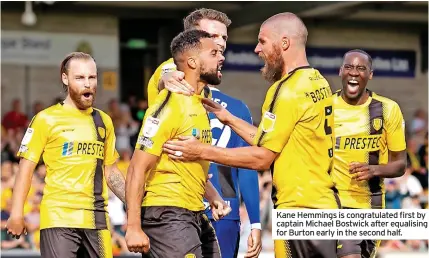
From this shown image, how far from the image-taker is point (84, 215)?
23.0 feet

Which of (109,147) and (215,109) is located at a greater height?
(215,109)

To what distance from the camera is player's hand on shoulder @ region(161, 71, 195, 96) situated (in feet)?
20.2

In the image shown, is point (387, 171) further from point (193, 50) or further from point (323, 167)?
point (193, 50)

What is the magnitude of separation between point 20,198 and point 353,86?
3.17 meters

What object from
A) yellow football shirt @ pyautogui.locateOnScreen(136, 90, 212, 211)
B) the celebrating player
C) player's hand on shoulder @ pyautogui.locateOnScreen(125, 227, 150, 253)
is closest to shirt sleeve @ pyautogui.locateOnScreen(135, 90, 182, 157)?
yellow football shirt @ pyautogui.locateOnScreen(136, 90, 212, 211)

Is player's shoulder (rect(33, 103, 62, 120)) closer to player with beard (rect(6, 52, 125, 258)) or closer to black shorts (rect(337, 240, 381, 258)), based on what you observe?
player with beard (rect(6, 52, 125, 258))

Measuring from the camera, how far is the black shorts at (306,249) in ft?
20.4

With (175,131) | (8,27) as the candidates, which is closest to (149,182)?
(175,131)

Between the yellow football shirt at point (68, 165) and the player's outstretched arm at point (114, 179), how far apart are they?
90 mm

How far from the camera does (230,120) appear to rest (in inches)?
256

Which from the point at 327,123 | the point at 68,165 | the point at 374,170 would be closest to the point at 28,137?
the point at 68,165

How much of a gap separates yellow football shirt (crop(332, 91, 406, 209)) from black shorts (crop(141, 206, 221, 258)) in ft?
8.19

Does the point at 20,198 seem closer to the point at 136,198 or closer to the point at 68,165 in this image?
the point at 68,165

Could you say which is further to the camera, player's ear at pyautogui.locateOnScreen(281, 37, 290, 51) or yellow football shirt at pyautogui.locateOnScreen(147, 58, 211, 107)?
yellow football shirt at pyautogui.locateOnScreen(147, 58, 211, 107)
